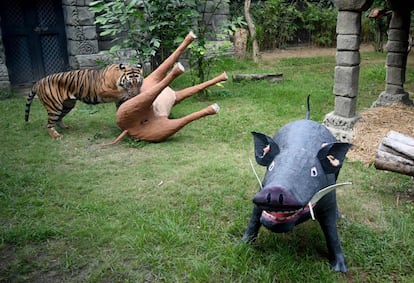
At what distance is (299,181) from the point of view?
100 inches

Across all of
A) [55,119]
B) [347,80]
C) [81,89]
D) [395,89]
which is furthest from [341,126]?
[55,119]

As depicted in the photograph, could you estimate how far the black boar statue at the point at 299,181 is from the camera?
244cm

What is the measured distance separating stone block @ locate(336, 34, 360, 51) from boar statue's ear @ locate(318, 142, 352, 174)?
9.75 ft

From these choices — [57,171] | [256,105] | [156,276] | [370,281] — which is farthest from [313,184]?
[256,105]

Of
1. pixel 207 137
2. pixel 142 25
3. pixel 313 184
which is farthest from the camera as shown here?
pixel 142 25

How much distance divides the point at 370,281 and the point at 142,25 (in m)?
5.83

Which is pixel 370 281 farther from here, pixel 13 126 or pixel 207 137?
pixel 13 126

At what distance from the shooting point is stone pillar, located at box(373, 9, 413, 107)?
22.3ft

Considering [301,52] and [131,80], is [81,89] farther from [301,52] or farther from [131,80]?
[301,52]

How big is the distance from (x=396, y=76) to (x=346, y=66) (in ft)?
6.51

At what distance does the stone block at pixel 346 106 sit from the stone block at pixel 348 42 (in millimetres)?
637

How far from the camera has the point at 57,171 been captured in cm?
477

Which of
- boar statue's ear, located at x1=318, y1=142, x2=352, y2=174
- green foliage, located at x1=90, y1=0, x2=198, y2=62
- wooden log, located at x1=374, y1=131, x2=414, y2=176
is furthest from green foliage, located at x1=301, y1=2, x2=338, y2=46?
boar statue's ear, located at x1=318, y1=142, x2=352, y2=174

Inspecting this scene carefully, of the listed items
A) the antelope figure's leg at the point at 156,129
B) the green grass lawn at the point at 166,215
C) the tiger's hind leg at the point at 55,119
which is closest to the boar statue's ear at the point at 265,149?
the green grass lawn at the point at 166,215
